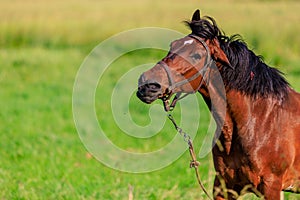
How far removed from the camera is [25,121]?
10773mm

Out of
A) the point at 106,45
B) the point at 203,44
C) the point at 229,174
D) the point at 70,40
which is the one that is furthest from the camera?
the point at 70,40

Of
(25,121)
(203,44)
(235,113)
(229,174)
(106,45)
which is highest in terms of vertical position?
(106,45)

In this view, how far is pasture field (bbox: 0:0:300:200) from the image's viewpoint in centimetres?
724

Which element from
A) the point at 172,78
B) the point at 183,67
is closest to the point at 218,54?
the point at 183,67

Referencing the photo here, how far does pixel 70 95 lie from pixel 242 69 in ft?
29.6

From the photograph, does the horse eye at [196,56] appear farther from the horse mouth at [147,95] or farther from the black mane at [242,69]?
the horse mouth at [147,95]

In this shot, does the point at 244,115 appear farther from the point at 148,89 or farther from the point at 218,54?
the point at 148,89

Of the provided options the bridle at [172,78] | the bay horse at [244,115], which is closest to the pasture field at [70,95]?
the bay horse at [244,115]

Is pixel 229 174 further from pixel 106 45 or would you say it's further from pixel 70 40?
pixel 70 40

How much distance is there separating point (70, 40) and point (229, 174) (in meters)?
17.0

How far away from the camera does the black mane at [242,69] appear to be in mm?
4551

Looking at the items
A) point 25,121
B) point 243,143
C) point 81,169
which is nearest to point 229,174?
point 243,143

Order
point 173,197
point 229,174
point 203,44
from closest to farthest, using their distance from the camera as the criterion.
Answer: point 203,44, point 229,174, point 173,197

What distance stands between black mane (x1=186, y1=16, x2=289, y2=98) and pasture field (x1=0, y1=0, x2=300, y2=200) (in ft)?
5.73
